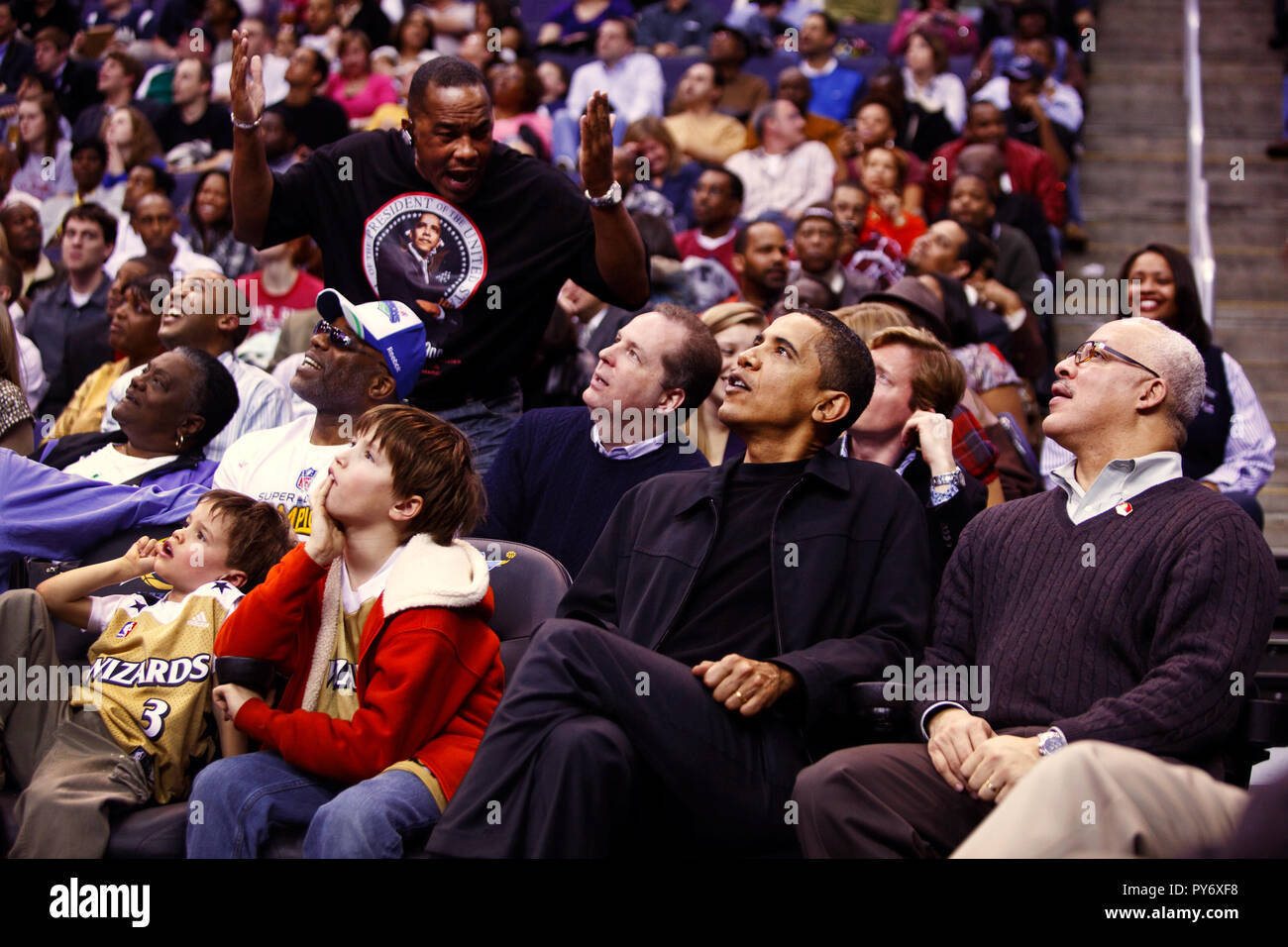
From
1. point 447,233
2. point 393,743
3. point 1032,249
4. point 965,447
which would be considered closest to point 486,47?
point 1032,249

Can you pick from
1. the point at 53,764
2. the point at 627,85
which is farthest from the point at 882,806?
the point at 627,85

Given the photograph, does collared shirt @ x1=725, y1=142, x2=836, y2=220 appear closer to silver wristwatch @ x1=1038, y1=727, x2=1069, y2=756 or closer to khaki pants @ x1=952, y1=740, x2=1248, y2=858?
silver wristwatch @ x1=1038, y1=727, x2=1069, y2=756

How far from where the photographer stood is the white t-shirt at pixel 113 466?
3.50 meters

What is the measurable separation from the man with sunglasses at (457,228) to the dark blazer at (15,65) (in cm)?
605

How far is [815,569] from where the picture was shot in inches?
98.8

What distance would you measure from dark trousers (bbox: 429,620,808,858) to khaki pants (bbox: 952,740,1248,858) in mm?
508

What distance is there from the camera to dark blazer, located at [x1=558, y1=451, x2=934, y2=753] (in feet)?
8.09

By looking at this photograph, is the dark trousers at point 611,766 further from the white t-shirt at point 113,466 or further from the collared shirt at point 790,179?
the collared shirt at point 790,179

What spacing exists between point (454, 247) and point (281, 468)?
2.46 ft

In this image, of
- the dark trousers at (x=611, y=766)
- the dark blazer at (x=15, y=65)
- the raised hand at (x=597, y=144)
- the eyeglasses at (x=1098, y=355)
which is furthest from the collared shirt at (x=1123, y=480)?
the dark blazer at (x=15, y=65)
